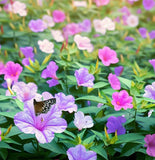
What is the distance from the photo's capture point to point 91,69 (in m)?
1.41

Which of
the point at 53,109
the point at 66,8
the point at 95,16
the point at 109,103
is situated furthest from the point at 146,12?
the point at 53,109

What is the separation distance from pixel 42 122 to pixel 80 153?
0.51 ft

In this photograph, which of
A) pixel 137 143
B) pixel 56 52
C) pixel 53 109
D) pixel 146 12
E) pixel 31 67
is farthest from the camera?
pixel 146 12

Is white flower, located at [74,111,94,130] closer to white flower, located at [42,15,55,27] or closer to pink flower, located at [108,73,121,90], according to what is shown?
pink flower, located at [108,73,121,90]

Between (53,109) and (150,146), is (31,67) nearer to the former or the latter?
(53,109)

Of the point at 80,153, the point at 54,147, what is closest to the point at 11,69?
the point at 54,147

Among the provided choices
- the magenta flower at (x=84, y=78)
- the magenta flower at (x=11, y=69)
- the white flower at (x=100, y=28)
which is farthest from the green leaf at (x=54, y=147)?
the white flower at (x=100, y=28)

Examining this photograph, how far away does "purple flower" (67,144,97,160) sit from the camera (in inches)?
36.0

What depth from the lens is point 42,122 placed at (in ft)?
3.13

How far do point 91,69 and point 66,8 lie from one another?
1262 mm

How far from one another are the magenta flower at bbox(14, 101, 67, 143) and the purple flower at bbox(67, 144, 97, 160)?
2.9 inches

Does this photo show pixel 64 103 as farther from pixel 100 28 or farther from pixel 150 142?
pixel 100 28

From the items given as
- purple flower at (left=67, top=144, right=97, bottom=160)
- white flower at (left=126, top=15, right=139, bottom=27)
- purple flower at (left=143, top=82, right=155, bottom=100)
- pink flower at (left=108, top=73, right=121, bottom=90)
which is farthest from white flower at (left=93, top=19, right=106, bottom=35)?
purple flower at (left=67, top=144, right=97, bottom=160)

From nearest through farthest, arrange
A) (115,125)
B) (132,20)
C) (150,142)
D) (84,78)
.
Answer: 1. (150,142)
2. (115,125)
3. (84,78)
4. (132,20)
